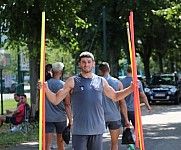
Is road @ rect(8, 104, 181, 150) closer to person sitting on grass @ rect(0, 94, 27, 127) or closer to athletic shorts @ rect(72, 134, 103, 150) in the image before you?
person sitting on grass @ rect(0, 94, 27, 127)

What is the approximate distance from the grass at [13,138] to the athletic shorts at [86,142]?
5.64 metres

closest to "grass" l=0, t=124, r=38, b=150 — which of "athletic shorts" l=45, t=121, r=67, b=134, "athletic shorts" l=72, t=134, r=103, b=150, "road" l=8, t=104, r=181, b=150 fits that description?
"road" l=8, t=104, r=181, b=150

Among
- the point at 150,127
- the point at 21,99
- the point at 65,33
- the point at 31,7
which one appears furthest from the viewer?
the point at 65,33

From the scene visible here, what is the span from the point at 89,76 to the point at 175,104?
21746 mm

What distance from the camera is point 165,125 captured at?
52.3 feet

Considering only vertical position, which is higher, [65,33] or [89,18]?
[89,18]

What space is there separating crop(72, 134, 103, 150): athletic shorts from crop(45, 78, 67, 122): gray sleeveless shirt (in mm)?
2389

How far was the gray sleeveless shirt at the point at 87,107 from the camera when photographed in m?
5.96

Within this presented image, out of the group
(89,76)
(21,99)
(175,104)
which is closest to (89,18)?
(175,104)

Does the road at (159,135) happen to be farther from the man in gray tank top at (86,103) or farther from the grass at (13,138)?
the man in gray tank top at (86,103)

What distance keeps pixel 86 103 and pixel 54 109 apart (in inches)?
104

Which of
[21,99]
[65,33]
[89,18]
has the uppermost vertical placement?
[89,18]

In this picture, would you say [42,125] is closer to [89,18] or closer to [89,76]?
[89,76]

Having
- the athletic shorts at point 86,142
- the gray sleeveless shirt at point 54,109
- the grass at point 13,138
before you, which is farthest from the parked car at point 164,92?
the athletic shorts at point 86,142
